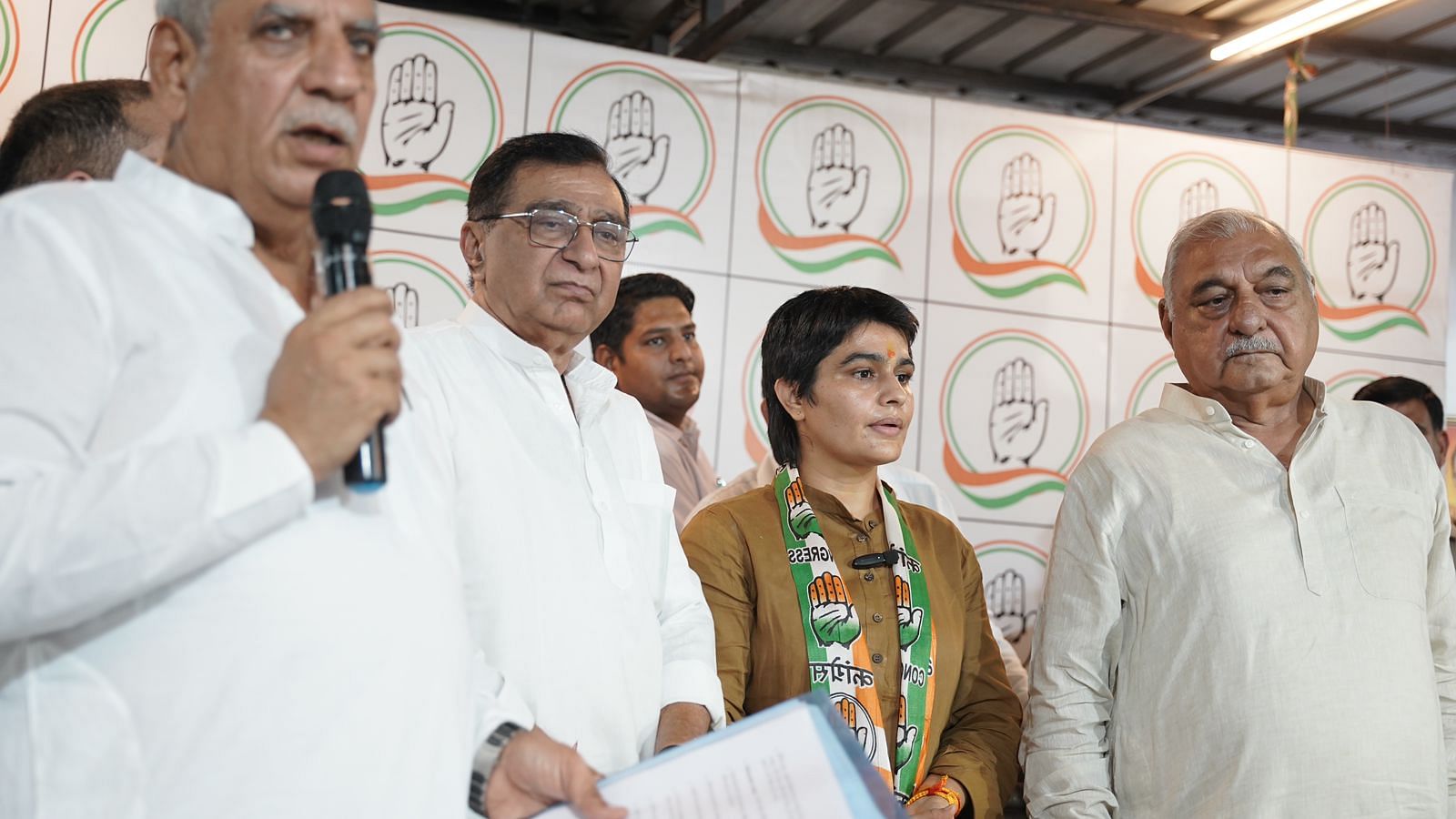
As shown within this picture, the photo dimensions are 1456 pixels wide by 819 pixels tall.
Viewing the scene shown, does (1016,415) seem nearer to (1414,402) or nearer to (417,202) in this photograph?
(1414,402)

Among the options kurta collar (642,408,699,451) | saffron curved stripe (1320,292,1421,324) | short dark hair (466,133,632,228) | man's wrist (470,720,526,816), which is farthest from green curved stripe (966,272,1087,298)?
man's wrist (470,720,526,816)

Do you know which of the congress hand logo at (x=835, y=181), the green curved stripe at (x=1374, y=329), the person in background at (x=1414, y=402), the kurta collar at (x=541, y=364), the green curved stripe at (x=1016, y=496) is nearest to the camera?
the kurta collar at (x=541, y=364)

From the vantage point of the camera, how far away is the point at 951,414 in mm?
5027

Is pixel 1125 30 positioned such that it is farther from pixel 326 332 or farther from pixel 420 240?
pixel 326 332

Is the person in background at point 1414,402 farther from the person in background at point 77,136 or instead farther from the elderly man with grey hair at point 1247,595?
the person in background at point 77,136

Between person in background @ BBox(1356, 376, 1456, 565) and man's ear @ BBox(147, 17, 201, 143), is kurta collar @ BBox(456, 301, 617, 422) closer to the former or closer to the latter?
man's ear @ BBox(147, 17, 201, 143)

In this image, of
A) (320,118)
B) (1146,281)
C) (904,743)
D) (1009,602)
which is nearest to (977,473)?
(1009,602)

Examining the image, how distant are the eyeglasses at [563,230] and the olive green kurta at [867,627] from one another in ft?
2.04

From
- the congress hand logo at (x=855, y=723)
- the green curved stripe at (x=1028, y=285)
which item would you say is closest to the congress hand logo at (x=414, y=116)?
the green curved stripe at (x=1028, y=285)

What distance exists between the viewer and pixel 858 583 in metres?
2.59

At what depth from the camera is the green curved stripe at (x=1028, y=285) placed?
5.14m

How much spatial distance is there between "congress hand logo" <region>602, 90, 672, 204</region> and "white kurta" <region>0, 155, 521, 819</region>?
11.3 feet

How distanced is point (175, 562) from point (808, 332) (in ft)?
6.26

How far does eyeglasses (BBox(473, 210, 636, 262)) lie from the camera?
232cm
